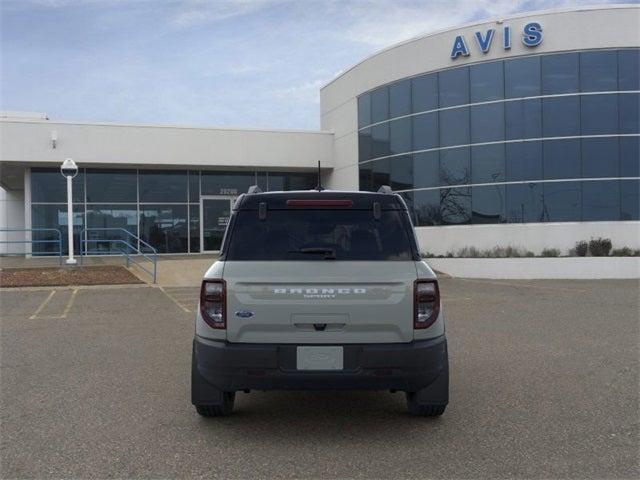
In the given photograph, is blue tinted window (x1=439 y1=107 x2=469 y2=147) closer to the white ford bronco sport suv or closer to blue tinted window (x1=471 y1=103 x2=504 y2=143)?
blue tinted window (x1=471 y1=103 x2=504 y2=143)

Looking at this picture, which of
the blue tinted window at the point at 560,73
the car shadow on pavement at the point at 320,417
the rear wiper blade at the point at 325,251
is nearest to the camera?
the rear wiper blade at the point at 325,251

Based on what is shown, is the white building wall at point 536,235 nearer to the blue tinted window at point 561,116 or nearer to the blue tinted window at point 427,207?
Answer: the blue tinted window at point 427,207

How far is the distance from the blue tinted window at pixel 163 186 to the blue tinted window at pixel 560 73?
1421 centimetres

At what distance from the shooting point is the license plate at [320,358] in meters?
4.37

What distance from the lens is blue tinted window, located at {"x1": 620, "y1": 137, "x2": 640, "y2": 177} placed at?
19.4m

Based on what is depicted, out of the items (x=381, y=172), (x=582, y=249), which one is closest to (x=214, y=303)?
(x=582, y=249)

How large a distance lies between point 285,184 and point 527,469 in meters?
22.9

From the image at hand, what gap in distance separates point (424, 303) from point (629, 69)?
1871 cm

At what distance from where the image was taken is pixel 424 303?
4461mm

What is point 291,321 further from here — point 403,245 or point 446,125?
point 446,125

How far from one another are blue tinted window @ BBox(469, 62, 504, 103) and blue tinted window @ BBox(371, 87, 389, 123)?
3573mm

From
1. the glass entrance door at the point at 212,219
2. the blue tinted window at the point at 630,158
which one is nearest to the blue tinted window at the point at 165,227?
the glass entrance door at the point at 212,219

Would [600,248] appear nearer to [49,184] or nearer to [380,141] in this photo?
[380,141]

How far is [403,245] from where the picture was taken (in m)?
4.62
